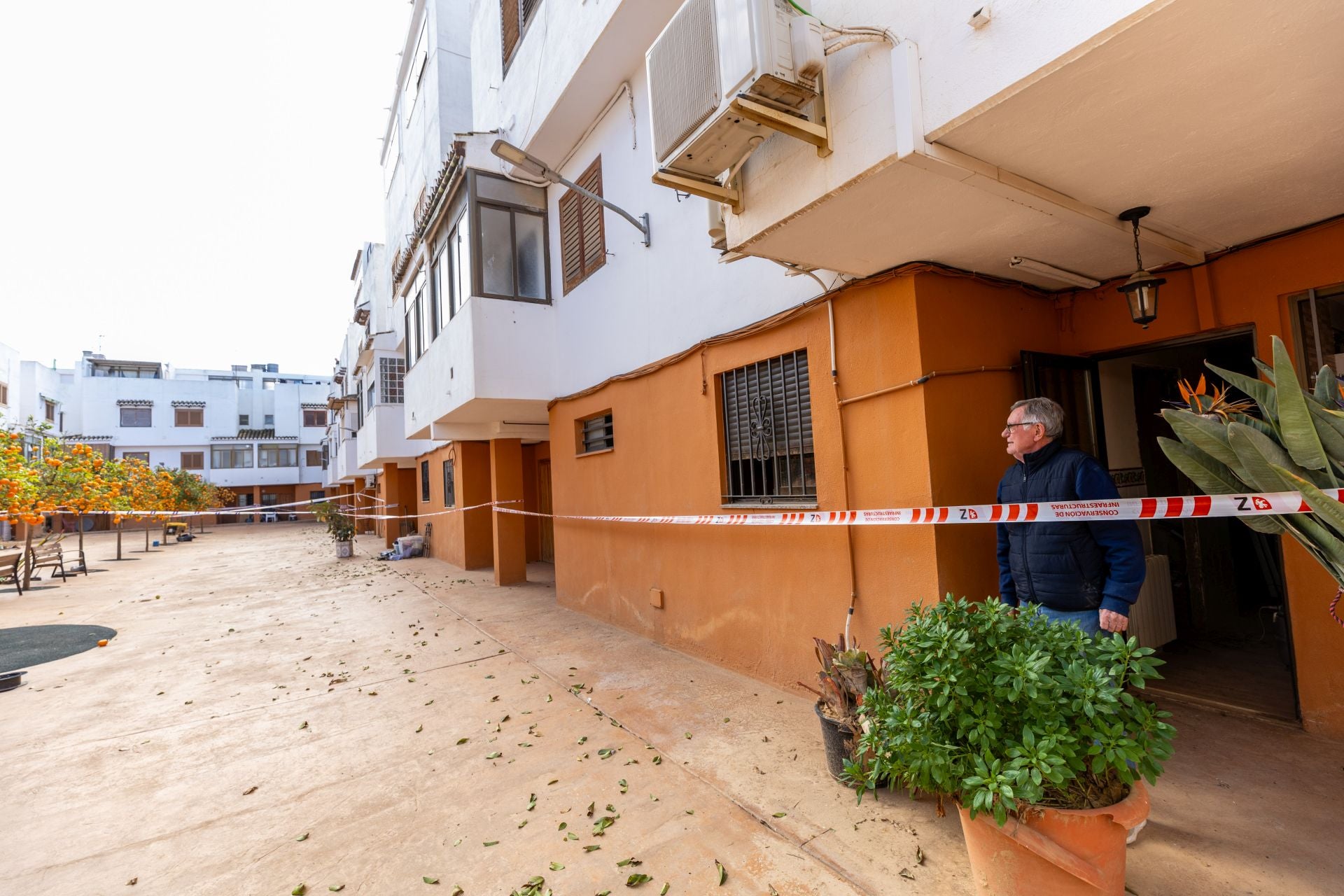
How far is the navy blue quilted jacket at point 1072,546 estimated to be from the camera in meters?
3.02

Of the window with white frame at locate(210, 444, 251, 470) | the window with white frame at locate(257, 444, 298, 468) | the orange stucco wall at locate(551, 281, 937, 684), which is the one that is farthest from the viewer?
the window with white frame at locate(257, 444, 298, 468)

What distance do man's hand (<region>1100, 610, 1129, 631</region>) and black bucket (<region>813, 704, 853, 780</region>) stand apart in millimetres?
1395

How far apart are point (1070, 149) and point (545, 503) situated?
11.6 metres

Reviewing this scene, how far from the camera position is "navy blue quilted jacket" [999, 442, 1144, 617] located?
3.02 m

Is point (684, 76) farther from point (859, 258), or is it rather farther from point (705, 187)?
point (859, 258)

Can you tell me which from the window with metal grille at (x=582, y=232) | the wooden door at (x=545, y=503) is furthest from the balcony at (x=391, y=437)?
the window with metal grille at (x=582, y=232)

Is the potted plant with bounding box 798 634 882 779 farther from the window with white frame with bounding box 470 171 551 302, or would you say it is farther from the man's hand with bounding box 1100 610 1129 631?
the window with white frame with bounding box 470 171 551 302

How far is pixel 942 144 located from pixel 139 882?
5.16m

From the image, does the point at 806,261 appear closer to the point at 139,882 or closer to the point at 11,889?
the point at 139,882

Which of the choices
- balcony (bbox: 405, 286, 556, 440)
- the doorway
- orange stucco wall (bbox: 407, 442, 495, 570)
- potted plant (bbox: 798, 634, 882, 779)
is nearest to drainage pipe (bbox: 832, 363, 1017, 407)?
the doorway

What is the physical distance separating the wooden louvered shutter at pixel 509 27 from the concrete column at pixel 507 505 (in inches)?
241

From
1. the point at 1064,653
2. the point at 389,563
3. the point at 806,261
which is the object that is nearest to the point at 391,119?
the point at 389,563

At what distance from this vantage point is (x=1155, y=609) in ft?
16.0

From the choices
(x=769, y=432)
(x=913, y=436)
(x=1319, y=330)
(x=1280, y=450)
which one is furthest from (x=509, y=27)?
(x=1280, y=450)
